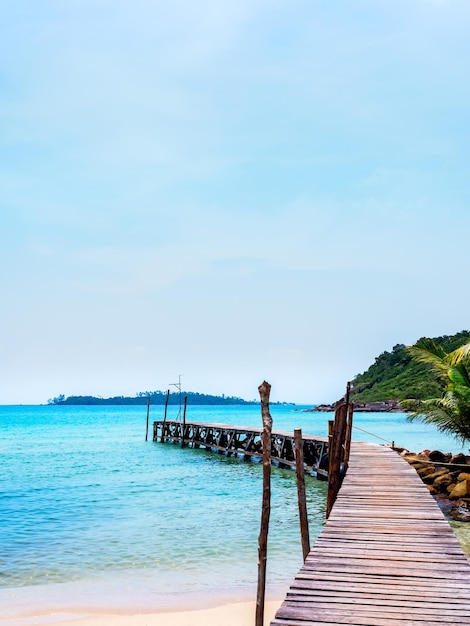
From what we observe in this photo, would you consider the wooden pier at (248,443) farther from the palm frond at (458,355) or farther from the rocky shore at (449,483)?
the palm frond at (458,355)

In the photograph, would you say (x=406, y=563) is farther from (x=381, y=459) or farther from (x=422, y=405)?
(x=422, y=405)

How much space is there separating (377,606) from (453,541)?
8.54 feet

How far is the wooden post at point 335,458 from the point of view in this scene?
11.1m

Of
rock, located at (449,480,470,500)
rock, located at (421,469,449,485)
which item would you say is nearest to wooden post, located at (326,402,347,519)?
rock, located at (449,480,470,500)

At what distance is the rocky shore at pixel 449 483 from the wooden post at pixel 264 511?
26.7ft

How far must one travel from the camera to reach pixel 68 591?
10.3m

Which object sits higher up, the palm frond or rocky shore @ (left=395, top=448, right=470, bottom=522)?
the palm frond

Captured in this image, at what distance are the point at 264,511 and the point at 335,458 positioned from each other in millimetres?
3218

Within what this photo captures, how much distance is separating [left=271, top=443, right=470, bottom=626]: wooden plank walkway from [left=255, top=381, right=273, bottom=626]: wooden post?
86 cm

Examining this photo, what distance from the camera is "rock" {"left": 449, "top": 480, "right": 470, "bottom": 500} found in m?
16.9

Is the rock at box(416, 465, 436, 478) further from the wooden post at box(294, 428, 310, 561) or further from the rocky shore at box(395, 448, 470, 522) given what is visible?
the wooden post at box(294, 428, 310, 561)

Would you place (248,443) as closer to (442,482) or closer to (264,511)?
(442,482)

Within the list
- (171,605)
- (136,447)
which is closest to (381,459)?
(171,605)

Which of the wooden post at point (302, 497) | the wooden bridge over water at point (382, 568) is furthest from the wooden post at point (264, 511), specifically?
the wooden post at point (302, 497)
